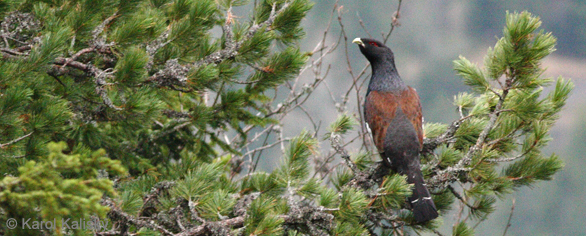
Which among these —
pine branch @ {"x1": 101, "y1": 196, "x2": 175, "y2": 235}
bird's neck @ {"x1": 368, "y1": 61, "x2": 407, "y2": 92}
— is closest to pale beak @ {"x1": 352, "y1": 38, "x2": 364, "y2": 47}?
bird's neck @ {"x1": 368, "y1": 61, "x2": 407, "y2": 92}

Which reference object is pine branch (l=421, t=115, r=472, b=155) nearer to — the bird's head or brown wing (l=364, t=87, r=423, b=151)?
brown wing (l=364, t=87, r=423, b=151)

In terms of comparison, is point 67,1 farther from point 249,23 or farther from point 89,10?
point 249,23

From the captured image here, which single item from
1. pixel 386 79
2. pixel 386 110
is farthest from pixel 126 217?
pixel 386 79

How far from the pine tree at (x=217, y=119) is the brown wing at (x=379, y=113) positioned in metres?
0.34

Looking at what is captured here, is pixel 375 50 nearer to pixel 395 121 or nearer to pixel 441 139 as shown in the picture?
pixel 395 121

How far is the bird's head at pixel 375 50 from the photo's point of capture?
4891 mm


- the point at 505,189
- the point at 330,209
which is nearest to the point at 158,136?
the point at 330,209

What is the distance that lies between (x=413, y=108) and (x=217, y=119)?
1849 mm

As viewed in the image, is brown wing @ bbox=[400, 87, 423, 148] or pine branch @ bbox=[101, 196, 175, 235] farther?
→ brown wing @ bbox=[400, 87, 423, 148]

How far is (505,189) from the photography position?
374 centimetres

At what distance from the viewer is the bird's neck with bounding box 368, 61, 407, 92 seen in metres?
4.67

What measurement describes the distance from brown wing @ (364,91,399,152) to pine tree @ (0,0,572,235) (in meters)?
0.34

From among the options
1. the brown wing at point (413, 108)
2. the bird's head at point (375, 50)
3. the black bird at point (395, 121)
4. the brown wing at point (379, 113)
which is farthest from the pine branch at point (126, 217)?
the bird's head at point (375, 50)

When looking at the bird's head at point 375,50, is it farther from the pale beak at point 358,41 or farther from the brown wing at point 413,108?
the brown wing at point 413,108
